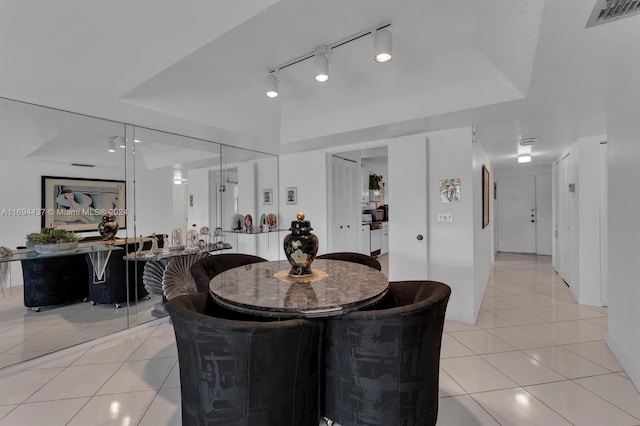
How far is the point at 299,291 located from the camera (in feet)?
5.40

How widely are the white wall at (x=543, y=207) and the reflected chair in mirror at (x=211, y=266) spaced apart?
24.5ft

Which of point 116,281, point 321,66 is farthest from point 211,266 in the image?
point 321,66

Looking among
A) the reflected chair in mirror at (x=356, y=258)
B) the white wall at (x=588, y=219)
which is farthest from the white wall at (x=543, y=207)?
the reflected chair in mirror at (x=356, y=258)

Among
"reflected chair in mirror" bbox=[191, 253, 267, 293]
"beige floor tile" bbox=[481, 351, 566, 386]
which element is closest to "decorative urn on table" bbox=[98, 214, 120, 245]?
"reflected chair in mirror" bbox=[191, 253, 267, 293]

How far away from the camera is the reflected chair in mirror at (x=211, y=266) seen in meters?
2.24

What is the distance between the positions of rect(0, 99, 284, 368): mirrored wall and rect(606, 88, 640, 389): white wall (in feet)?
13.0

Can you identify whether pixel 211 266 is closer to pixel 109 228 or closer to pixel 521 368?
pixel 109 228

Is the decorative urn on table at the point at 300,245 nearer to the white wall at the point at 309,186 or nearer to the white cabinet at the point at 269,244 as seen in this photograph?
the white wall at the point at 309,186

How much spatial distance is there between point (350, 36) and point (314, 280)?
5.91 ft

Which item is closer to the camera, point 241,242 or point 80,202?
point 80,202

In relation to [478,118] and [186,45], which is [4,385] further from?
[478,118]

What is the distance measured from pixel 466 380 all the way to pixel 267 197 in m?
3.77

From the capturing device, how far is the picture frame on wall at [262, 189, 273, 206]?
503 cm

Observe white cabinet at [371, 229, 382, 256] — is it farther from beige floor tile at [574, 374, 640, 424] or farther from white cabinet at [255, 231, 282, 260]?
beige floor tile at [574, 374, 640, 424]
